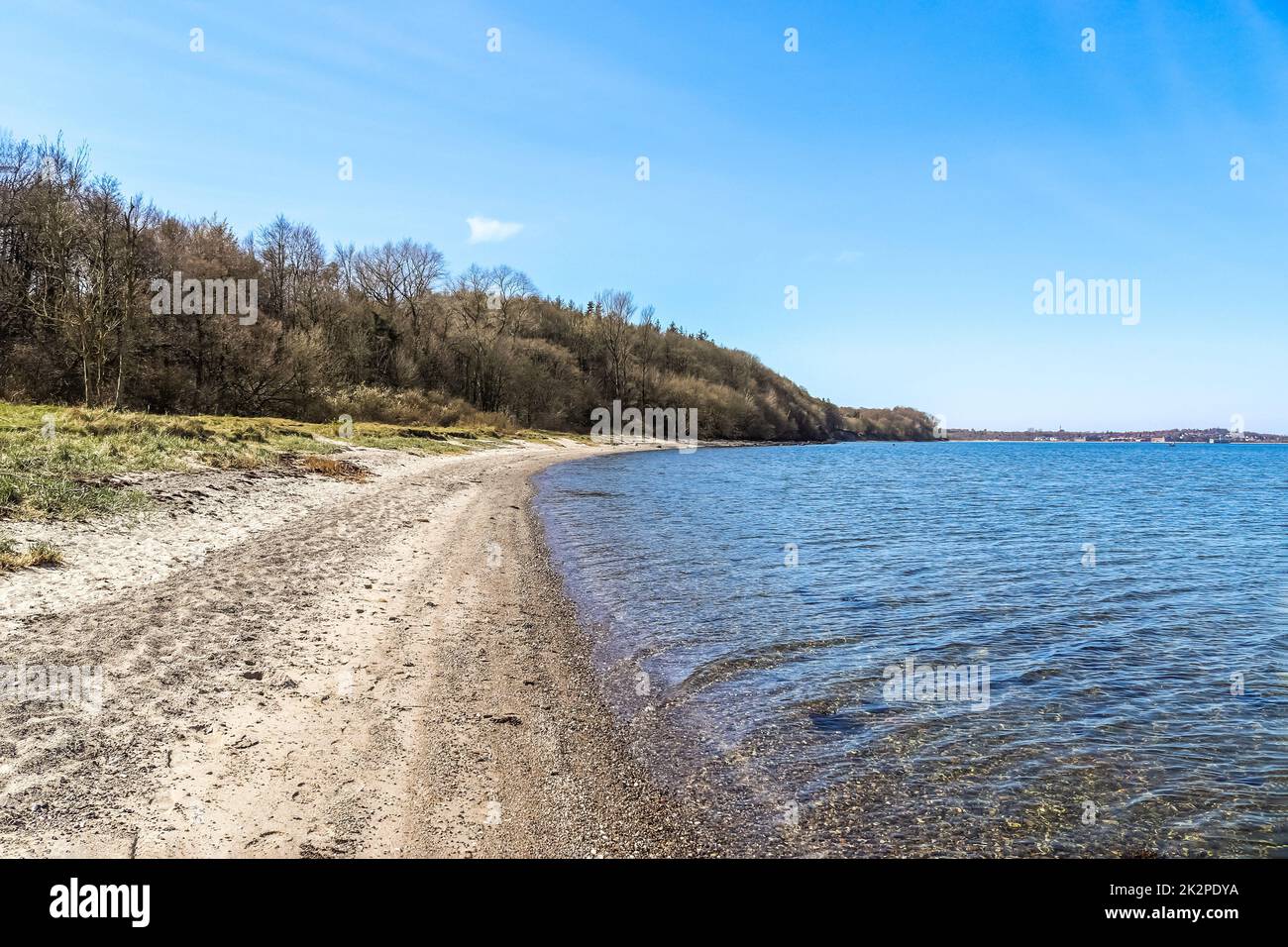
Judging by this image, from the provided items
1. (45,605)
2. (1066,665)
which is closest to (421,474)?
(45,605)

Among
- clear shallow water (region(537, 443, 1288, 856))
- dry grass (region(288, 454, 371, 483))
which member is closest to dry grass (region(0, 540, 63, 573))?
clear shallow water (region(537, 443, 1288, 856))

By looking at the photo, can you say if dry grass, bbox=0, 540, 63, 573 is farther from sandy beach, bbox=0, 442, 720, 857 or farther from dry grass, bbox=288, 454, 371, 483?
dry grass, bbox=288, 454, 371, 483

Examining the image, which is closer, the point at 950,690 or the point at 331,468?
the point at 950,690

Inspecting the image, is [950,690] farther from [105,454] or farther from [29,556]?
[105,454]

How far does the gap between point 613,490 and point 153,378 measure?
3665 centimetres

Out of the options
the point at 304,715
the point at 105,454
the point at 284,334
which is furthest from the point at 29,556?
the point at 284,334

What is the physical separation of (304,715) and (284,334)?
61.9 meters

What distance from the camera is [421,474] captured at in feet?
106

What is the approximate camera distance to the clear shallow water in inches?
239

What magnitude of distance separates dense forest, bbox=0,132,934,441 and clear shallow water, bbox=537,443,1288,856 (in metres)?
37.1

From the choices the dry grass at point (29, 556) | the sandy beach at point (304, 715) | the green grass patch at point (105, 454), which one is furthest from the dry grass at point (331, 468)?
the dry grass at point (29, 556)

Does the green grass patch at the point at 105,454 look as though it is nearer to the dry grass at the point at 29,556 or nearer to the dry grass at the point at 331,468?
the dry grass at the point at 331,468

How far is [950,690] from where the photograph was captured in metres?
9.02
